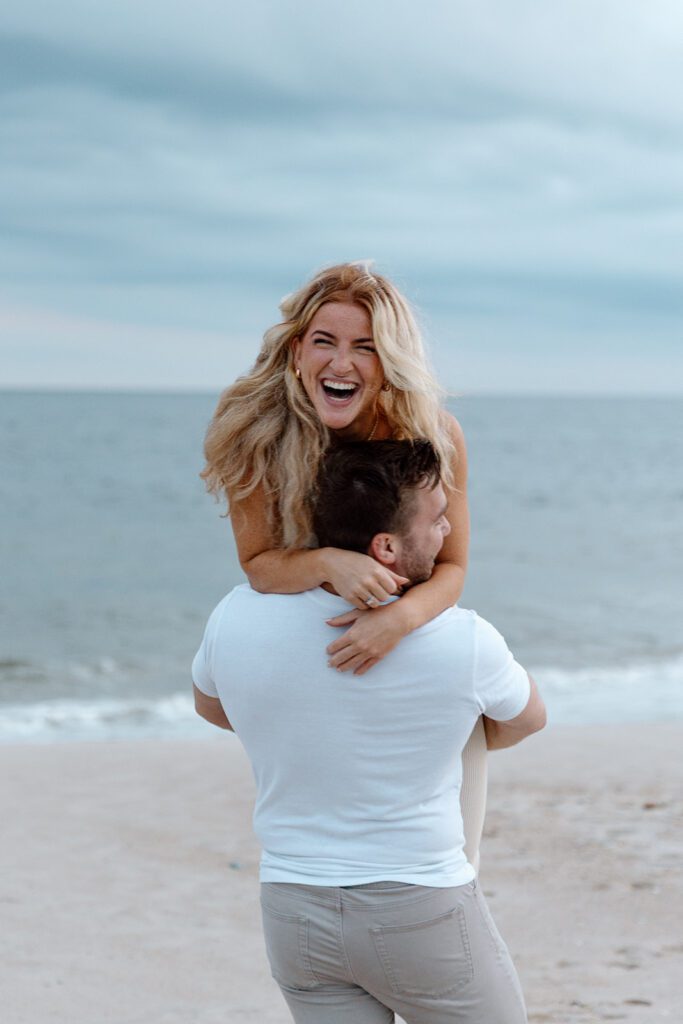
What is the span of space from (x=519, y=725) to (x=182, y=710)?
912cm

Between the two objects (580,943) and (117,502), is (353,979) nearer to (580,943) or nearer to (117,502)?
(580,943)

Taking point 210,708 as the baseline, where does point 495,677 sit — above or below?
above

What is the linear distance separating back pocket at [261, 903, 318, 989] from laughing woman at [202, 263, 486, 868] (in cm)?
37

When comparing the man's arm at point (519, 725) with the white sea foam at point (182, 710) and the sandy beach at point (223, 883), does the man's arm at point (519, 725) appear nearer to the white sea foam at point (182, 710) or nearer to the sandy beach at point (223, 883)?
the sandy beach at point (223, 883)

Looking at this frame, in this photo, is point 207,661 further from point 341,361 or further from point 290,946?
point 341,361

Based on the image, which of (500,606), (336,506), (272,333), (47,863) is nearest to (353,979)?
(336,506)

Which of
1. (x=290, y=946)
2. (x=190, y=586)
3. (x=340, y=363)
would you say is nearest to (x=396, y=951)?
(x=290, y=946)

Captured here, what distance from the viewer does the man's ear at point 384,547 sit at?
6.15ft

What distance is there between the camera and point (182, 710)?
35.3 feet

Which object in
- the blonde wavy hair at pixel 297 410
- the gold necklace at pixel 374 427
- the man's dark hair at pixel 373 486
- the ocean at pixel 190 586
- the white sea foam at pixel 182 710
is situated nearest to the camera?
the man's dark hair at pixel 373 486

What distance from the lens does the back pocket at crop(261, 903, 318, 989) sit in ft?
6.20

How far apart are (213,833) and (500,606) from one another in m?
11.0

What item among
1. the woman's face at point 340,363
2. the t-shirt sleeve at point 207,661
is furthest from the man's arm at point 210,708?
the woman's face at point 340,363

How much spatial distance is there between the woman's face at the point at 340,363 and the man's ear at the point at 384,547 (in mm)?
575
